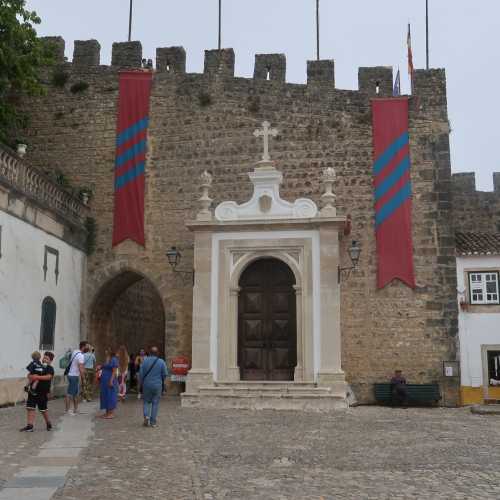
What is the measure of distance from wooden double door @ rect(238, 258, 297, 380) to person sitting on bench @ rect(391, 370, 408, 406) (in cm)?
240

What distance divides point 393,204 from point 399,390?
457cm

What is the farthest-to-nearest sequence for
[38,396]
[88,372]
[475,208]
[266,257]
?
1. [475,208]
2. [266,257]
3. [88,372]
4. [38,396]

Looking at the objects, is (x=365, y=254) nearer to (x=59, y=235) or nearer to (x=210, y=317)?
(x=210, y=317)

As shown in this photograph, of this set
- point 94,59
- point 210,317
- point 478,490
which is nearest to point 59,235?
point 210,317

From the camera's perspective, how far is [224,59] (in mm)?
18250

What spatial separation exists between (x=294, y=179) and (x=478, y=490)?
12366 mm

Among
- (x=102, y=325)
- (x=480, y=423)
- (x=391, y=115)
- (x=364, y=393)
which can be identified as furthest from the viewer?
(x=102, y=325)

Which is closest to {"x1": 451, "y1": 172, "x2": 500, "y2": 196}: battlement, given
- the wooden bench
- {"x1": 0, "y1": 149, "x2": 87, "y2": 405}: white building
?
the wooden bench

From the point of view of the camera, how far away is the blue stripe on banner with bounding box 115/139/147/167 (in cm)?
1814

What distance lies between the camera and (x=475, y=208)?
21750 millimetres

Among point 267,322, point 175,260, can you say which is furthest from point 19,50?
point 267,322

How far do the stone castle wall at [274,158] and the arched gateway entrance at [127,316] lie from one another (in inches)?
25.8

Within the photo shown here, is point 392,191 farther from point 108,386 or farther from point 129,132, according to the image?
point 108,386

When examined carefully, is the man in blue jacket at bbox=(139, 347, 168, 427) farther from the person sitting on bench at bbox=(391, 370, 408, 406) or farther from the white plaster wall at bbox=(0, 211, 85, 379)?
the person sitting on bench at bbox=(391, 370, 408, 406)
